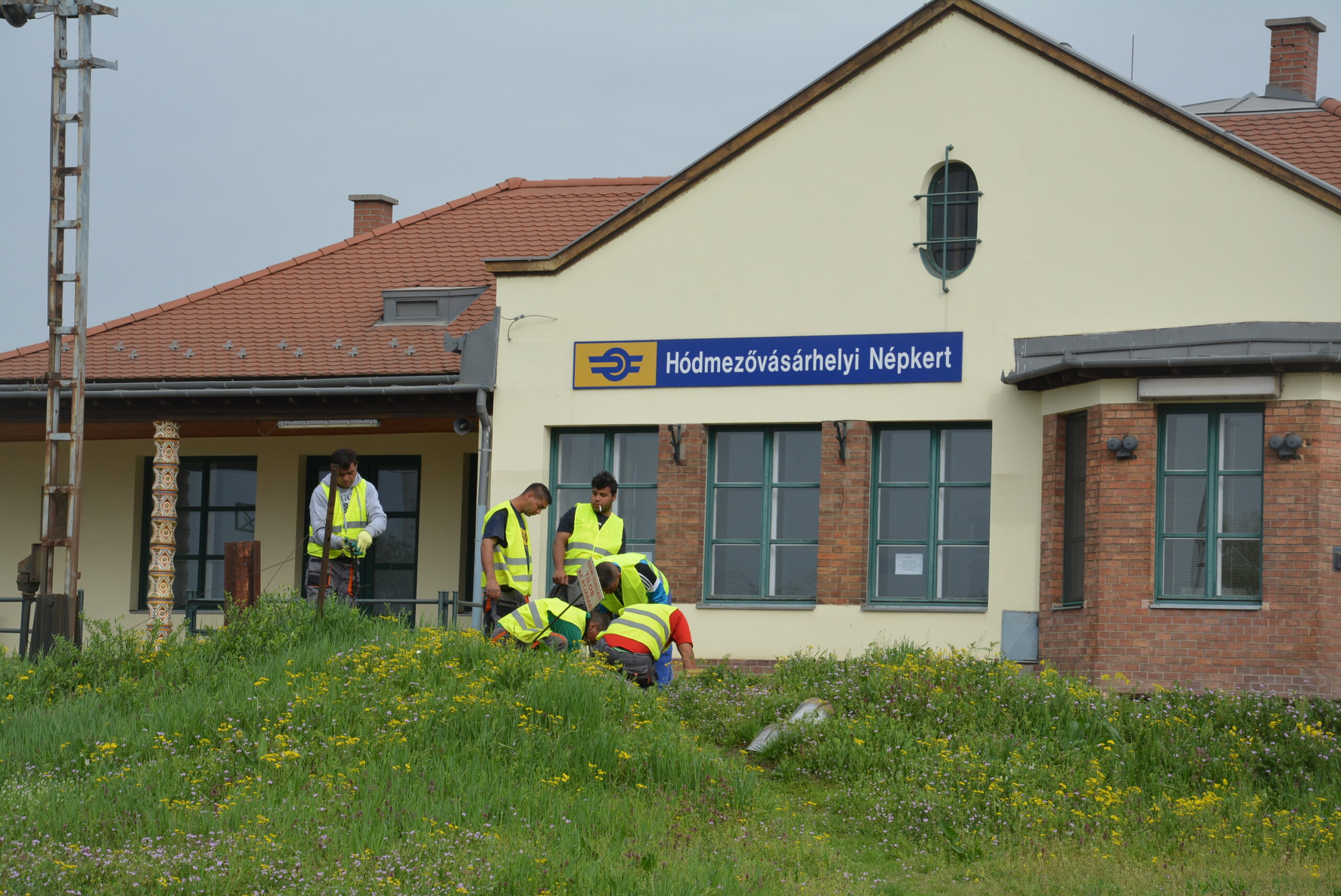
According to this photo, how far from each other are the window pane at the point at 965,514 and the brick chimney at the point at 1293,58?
8.57m

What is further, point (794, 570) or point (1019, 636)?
point (794, 570)

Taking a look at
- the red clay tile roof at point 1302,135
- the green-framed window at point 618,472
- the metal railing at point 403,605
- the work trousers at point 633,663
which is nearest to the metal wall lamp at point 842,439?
the green-framed window at point 618,472

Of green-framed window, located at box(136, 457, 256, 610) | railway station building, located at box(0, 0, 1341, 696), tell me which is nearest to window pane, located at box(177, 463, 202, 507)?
green-framed window, located at box(136, 457, 256, 610)

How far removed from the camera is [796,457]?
17078mm

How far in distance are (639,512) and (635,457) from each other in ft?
1.87

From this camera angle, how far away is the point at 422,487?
800 inches

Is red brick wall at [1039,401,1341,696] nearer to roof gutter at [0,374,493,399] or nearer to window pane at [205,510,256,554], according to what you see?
roof gutter at [0,374,493,399]

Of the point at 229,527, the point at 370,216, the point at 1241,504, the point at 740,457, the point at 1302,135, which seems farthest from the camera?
the point at 370,216

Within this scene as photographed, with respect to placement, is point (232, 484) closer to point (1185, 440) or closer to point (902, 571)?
point (902, 571)

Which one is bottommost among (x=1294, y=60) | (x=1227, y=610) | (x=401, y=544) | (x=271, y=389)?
(x=1227, y=610)

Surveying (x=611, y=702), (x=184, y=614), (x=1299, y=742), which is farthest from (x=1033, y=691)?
(x=184, y=614)

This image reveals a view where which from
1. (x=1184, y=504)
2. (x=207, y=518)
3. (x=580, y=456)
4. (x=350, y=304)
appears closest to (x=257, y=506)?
(x=207, y=518)

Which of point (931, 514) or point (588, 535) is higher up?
point (931, 514)

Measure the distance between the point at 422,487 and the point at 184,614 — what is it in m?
3.22
